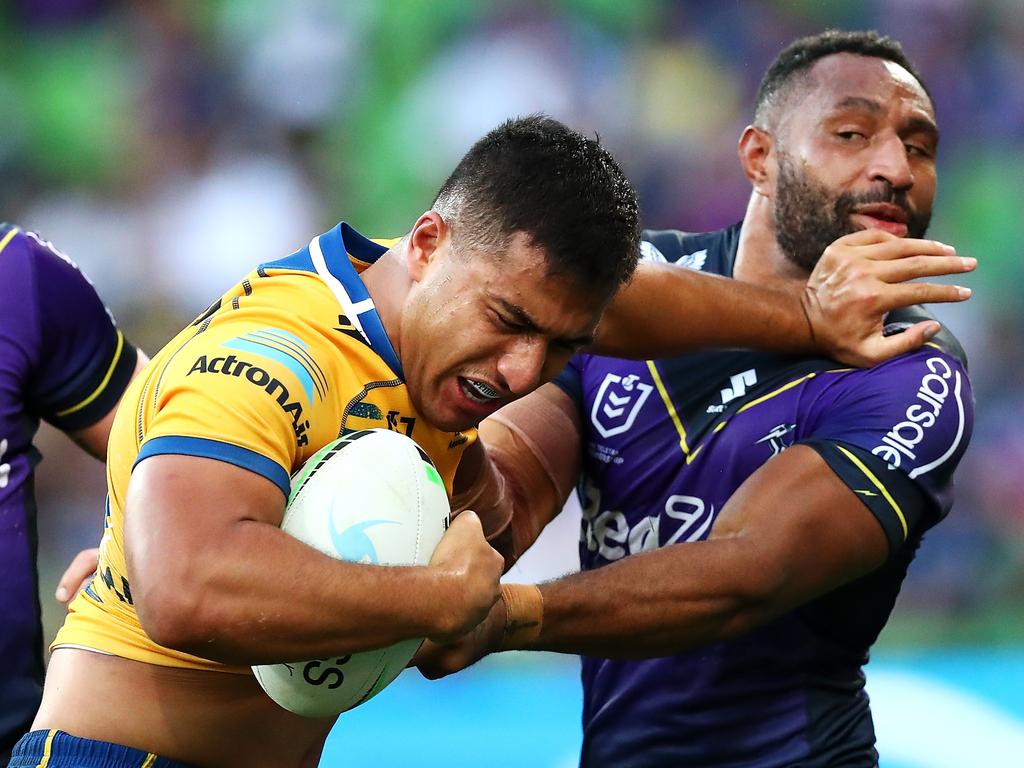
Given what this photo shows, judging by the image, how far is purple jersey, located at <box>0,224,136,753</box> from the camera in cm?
347

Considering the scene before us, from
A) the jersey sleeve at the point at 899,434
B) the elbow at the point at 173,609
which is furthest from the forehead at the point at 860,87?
the elbow at the point at 173,609

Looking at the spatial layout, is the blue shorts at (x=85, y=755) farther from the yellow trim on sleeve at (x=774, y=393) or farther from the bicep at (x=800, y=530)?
the yellow trim on sleeve at (x=774, y=393)

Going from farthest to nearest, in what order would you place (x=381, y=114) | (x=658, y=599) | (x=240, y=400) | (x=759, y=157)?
(x=381, y=114) < (x=759, y=157) < (x=658, y=599) < (x=240, y=400)

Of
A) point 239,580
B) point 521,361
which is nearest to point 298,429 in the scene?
point 239,580

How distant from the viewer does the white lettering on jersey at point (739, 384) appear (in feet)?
12.3

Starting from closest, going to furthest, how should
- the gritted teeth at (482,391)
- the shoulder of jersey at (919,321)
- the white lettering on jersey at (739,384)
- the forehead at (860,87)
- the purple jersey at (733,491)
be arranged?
the gritted teeth at (482,391) < the purple jersey at (733,491) < the shoulder of jersey at (919,321) < the white lettering on jersey at (739,384) < the forehead at (860,87)

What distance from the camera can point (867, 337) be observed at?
3.58 meters

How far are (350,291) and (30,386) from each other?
138 centimetres

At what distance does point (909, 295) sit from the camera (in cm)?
354

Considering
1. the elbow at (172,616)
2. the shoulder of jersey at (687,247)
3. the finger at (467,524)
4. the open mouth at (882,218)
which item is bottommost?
the elbow at (172,616)

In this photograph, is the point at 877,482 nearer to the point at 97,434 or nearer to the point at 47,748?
the point at 47,748

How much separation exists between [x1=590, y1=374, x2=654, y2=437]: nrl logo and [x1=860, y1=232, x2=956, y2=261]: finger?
0.75 meters

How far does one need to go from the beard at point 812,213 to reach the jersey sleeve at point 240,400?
Result: 6.36 ft

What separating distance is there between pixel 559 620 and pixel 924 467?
1.05m
